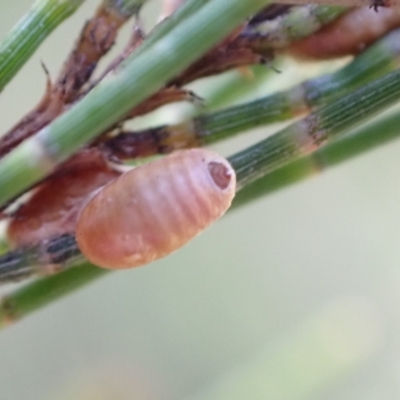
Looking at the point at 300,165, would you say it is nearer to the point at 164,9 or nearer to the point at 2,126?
the point at 164,9

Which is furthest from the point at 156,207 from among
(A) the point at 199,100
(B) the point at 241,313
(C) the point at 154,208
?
(B) the point at 241,313

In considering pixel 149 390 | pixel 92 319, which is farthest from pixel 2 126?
pixel 149 390

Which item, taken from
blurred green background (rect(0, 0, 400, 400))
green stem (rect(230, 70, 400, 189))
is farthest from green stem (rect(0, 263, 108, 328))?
blurred green background (rect(0, 0, 400, 400))

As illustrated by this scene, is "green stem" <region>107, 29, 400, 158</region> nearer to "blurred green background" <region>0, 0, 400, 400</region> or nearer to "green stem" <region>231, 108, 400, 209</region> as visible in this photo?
"green stem" <region>231, 108, 400, 209</region>

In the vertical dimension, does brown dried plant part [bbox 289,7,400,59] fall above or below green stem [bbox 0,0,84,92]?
below

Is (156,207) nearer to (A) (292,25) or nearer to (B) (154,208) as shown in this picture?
(B) (154,208)

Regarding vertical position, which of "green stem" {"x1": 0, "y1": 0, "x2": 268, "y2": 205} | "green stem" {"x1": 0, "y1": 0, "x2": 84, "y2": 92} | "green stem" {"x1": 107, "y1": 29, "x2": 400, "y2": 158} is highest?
"green stem" {"x1": 0, "y1": 0, "x2": 84, "y2": 92}

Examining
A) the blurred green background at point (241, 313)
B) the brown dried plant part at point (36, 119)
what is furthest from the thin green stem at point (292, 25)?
the blurred green background at point (241, 313)

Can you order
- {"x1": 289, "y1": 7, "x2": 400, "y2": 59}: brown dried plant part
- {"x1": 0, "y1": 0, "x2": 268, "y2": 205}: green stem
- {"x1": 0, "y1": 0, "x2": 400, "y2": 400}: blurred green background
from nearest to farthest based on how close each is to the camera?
{"x1": 0, "y1": 0, "x2": 268, "y2": 205}: green stem < {"x1": 289, "y1": 7, "x2": 400, "y2": 59}: brown dried plant part < {"x1": 0, "y1": 0, "x2": 400, "y2": 400}: blurred green background
